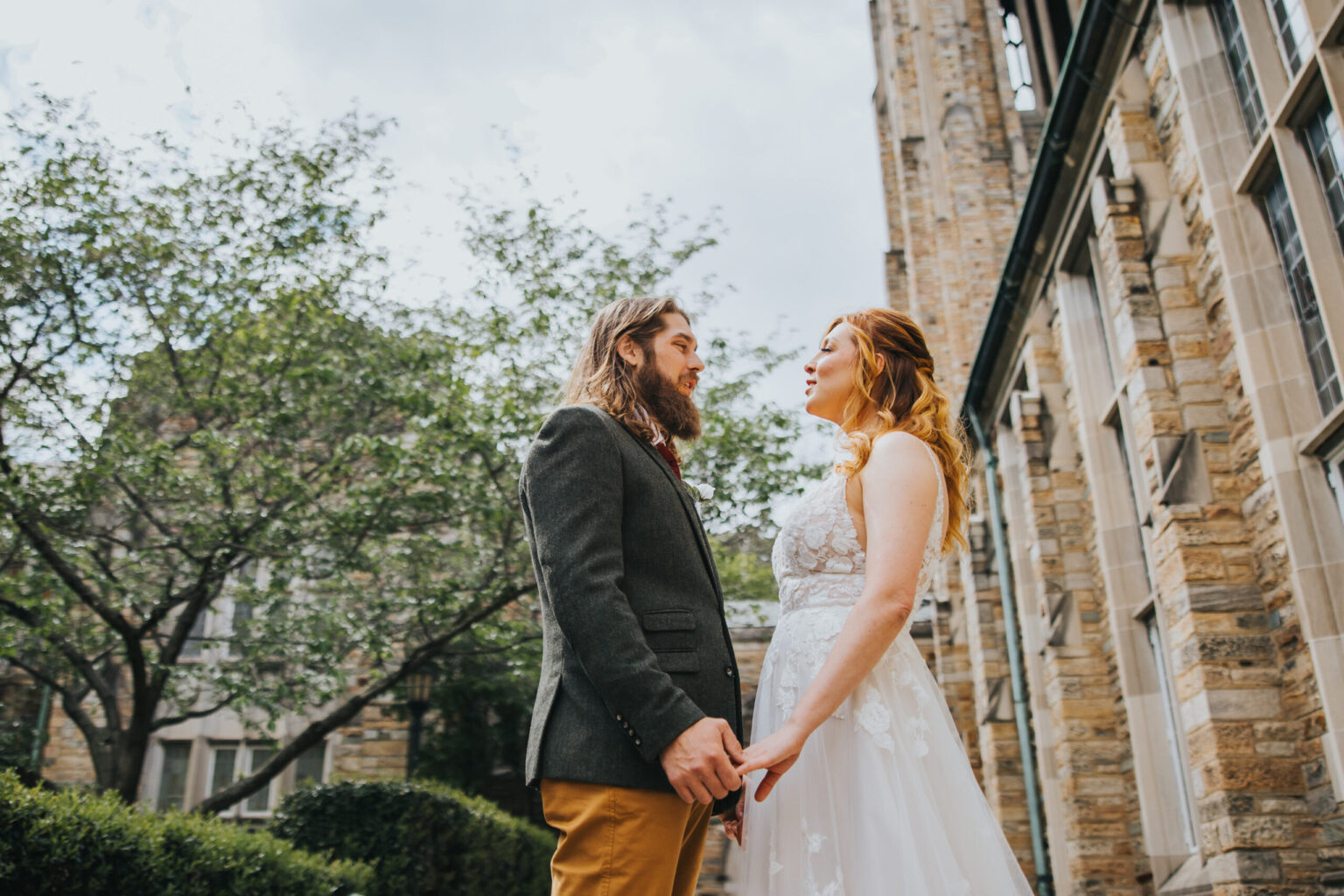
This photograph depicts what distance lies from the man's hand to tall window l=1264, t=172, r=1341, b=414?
4828mm

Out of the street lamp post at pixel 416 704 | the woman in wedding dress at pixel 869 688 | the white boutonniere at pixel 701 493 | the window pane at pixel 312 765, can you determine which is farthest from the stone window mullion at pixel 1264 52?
the window pane at pixel 312 765

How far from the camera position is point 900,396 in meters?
2.78

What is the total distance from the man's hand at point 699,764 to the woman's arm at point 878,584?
0.09 meters

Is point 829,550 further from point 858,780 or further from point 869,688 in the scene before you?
point 858,780

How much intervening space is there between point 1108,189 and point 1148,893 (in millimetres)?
5798

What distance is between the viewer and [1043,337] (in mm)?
10750

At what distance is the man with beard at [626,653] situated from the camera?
6.66ft

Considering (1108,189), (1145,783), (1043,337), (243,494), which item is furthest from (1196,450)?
(243,494)

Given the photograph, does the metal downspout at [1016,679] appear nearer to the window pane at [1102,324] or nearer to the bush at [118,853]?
the window pane at [1102,324]

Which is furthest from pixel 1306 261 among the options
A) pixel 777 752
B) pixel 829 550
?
pixel 777 752

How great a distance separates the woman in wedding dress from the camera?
88.4 inches

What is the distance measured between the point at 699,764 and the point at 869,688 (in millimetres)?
621

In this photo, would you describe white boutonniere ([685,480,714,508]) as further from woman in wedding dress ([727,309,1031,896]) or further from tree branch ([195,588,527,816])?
tree branch ([195,588,527,816])

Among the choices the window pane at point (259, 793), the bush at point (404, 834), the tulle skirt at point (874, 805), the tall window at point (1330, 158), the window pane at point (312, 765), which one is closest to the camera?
the tulle skirt at point (874, 805)
